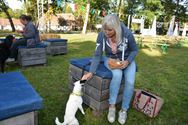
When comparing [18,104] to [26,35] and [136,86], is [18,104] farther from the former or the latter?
[26,35]

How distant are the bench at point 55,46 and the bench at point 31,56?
174 centimetres

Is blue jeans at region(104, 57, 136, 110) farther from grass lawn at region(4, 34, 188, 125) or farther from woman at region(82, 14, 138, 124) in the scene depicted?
grass lawn at region(4, 34, 188, 125)

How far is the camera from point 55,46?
8000 millimetres

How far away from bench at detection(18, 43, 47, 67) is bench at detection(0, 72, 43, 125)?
3270 millimetres

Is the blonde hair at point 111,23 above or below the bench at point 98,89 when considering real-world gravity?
above

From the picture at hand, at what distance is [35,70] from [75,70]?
245 cm

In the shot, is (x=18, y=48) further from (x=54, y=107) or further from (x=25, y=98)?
(x=25, y=98)

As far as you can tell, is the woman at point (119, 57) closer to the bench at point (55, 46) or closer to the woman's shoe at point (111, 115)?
the woman's shoe at point (111, 115)

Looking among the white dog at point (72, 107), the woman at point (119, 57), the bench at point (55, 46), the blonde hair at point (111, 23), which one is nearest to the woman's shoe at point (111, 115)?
the woman at point (119, 57)

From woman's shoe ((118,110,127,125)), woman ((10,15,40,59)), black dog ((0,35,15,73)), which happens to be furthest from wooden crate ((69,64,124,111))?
woman ((10,15,40,59))

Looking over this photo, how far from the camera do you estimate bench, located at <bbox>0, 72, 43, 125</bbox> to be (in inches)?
82.6

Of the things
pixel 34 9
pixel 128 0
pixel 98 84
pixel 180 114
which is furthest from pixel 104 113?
pixel 128 0

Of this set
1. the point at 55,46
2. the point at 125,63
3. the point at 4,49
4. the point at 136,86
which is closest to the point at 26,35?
the point at 4,49

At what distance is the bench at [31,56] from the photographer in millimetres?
5719
